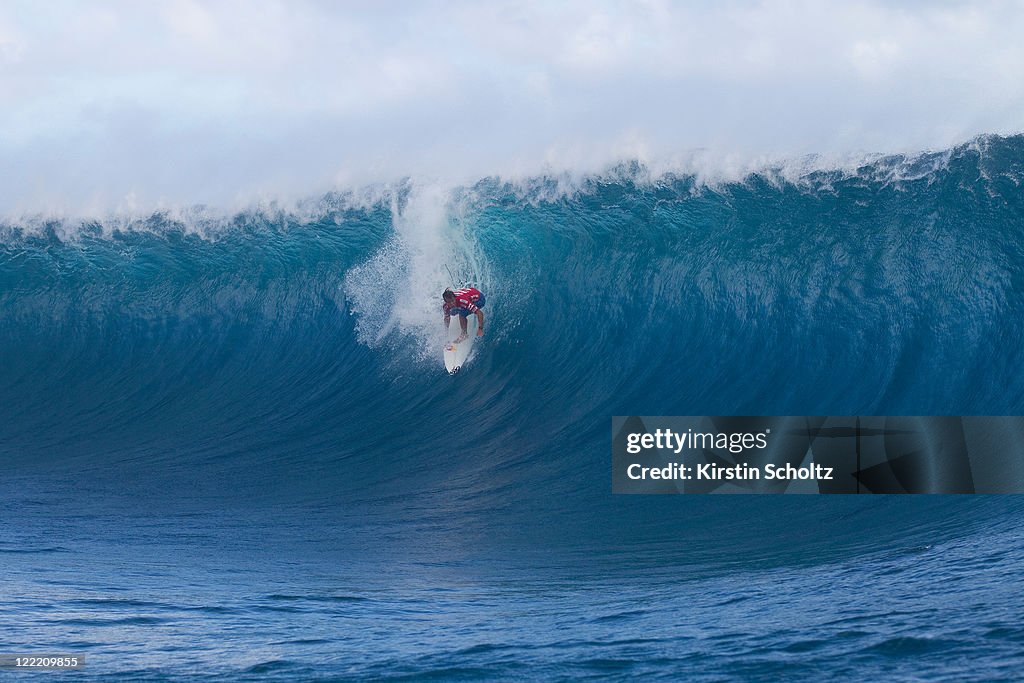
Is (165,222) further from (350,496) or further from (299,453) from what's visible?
(350,496)

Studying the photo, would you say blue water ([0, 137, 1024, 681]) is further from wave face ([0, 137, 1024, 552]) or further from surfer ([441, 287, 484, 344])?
surfer ([441, 287, 484, 344])

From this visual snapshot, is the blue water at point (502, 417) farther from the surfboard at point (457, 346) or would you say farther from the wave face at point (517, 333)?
the surfboard at point (457, 346)

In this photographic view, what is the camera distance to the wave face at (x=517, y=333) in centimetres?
1031

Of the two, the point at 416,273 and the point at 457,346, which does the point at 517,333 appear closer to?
the point at 457,346

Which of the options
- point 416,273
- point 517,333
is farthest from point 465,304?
point 416,273

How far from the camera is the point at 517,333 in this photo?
42.1 feet

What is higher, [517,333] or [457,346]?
[517,333]

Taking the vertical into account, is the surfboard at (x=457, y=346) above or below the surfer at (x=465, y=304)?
below

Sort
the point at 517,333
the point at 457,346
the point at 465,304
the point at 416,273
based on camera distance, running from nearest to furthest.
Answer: the point at 465,304 → the point at 457,346 → the point at 517,333 → the point at 416,273

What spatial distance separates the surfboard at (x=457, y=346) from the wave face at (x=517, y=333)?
0.18m

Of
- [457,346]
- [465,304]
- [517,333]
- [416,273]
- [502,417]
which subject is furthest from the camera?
[416,273]

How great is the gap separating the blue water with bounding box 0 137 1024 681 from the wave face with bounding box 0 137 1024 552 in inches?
1.7

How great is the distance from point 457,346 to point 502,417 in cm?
147

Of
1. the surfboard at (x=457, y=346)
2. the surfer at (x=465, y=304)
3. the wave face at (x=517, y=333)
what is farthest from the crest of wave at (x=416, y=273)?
the surfer at (x=465, y=304)
